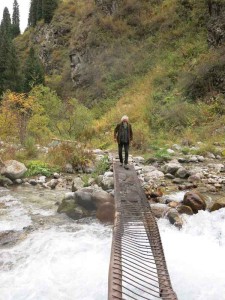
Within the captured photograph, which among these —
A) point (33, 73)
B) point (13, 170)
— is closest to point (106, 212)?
point (13, 170)

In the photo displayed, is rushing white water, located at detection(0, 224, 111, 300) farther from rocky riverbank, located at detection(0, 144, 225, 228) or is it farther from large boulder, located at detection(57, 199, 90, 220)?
rocky riverbank, located at detection(0, 144, 225, 228)

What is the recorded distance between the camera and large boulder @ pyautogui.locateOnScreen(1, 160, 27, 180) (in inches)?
427

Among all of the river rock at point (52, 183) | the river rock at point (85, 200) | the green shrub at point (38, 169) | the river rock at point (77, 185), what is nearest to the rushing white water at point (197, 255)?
the river rock at point (85, 200)

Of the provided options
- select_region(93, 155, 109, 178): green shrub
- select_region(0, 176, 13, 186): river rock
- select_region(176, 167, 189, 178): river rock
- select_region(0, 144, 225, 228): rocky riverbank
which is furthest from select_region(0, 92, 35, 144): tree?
select_region(176, 167, 189, 178): river rock

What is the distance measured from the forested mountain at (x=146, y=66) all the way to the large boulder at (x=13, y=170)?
5402 millimetres

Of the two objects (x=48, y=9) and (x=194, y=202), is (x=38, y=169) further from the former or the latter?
(x=48, y=9)

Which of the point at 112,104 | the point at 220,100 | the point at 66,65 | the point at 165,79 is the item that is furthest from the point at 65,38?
the point at 220,100

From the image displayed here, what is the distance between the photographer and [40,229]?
280 inches

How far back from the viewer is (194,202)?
304 inches

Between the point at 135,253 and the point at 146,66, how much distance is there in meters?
21.8

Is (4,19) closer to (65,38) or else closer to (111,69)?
(65,38)

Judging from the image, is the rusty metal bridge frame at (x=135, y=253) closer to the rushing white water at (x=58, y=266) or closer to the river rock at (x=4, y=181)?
the rushing white water at (x=58, y=266)

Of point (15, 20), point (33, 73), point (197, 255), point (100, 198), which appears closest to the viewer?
point (197, 255)

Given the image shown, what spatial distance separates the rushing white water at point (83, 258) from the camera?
16.0ft
